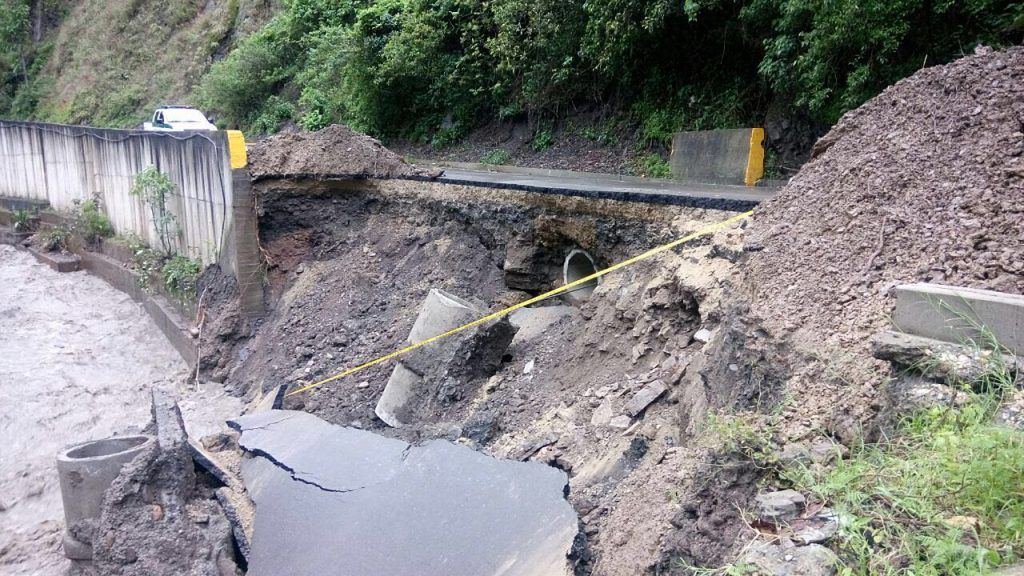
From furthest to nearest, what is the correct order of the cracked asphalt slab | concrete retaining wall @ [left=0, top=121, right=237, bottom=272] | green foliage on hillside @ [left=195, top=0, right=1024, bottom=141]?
concrete retaining wall @ [left=0, top=121, right=237, bottom=272], green foliage on hillside @ [left=195, top=0, right=1024, bottom=141], the cracked asphalt slab

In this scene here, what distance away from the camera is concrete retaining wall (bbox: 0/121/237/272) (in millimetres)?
9320

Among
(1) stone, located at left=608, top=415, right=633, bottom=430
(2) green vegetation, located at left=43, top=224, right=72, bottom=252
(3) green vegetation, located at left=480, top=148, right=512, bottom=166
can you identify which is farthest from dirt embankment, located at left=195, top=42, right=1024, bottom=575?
(2) green vegetation, located at left=43, top=224, right=72, bottom=252

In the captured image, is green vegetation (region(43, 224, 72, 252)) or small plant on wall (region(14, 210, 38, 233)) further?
→ small plant on wall (region(14, 210, 38, 233))

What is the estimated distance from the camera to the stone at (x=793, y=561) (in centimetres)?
228

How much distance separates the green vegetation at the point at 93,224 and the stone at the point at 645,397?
39.3 ft

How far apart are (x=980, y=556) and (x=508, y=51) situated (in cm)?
1416

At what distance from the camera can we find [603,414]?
15.3ft

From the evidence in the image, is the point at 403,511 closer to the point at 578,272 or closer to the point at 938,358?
the point at 938,358

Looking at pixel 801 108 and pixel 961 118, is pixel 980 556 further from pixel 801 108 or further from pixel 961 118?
pixel 801 108

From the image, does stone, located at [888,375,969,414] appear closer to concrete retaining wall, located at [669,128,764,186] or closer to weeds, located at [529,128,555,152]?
concrete retaining wall, located at [669,128,764,186]

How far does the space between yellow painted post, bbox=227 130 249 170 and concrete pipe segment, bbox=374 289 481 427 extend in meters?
3.72

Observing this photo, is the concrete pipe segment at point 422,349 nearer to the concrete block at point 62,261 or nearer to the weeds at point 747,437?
the weeds at point 747,437

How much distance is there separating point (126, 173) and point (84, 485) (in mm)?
8829

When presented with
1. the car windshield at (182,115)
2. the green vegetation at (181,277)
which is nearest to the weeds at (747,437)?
the green vegetation at (181,277)
